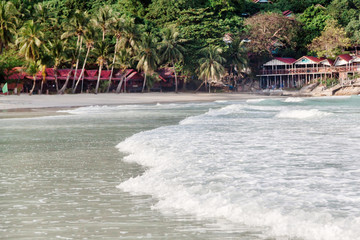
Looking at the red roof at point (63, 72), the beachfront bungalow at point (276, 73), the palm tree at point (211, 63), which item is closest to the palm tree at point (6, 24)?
the red roof at point (63, 72)

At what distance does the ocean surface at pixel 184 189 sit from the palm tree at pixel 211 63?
60112 millimetres

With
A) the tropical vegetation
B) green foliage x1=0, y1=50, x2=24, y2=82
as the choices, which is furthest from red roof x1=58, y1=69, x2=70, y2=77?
green foliage x1=0, y1=50, x2=24, y2=82

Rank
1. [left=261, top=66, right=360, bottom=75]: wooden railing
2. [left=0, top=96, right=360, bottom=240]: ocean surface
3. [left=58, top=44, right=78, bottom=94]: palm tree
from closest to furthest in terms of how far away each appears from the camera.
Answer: [left=0, top=96, right=360, bottom=240]: ocean surface < [left=58, top=44, right=78, bottom=94]: palm tree < [left=261, top=66, right=360, bottom=75]: wooden railing

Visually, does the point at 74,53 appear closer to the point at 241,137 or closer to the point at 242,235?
the point at 241,137

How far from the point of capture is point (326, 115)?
2569 centimetres

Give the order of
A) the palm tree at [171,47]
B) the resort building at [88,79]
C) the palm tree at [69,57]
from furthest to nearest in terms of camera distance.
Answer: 1. the palm tree at [171,47]
2. the palm tree at [69,57]
3. the resort building at [88,79]

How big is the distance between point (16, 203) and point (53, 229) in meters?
1.66

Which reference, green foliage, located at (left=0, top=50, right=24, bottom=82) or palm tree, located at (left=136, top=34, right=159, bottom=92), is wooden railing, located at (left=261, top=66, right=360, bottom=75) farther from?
green foliage, located at (left=0, top=50, right=24, bottom=82)

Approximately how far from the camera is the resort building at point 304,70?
269ft

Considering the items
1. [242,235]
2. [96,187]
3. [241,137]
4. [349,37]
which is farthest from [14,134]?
[349,37]

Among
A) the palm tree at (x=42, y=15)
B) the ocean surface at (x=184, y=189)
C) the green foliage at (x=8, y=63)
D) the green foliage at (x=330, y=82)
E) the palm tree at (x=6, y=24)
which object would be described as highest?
the palm tree at (x=42, y=15)

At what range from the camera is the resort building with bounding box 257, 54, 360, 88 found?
8184cm

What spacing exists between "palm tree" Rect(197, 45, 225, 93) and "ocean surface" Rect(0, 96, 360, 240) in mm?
60112

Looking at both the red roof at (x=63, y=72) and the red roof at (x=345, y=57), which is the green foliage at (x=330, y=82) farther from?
the red roof at (x=63, y=72)
